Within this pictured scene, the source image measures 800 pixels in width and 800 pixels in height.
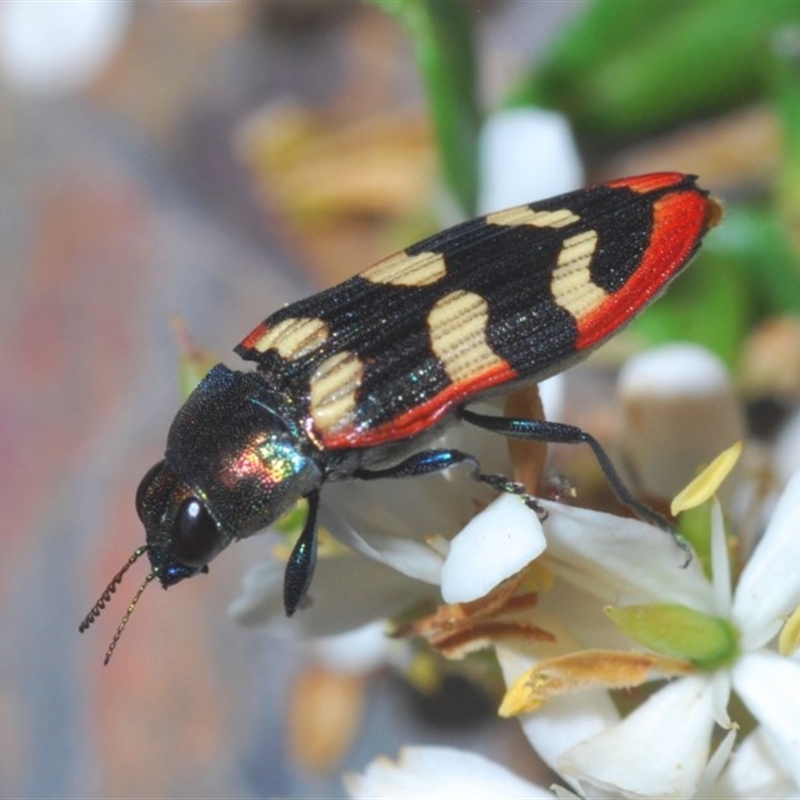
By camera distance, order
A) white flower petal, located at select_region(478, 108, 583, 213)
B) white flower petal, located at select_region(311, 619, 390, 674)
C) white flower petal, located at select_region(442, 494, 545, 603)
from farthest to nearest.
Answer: white flower petal, located at select_region(311, 619, 390, 674), white flower petal, located at select_region(478, 108, 583, 213), white flower petal, located at select_region(442, 494, 545, 603)

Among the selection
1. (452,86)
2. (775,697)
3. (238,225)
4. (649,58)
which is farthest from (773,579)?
(238,225)

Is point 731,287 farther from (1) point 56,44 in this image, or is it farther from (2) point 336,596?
(1) point 56,44

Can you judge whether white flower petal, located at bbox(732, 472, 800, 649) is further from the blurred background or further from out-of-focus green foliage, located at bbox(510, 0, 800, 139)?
out-of-focus green foliage, located at bbox(510, 0, 800, 139)

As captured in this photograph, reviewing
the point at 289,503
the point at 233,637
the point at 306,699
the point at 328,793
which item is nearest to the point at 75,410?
the point at 233,637

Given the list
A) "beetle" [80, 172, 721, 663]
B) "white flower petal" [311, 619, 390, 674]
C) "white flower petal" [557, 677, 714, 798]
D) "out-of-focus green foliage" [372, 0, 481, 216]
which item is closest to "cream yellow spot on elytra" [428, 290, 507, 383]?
"beetle" [80, 172, 721, 663]

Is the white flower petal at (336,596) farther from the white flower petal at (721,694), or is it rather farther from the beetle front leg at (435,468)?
the white flower petal at (721,694)

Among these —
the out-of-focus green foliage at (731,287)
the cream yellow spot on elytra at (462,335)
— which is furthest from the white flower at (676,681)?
the out-of-focus green foliage at (731,287)

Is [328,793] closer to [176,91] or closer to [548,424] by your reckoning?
[548,424]
